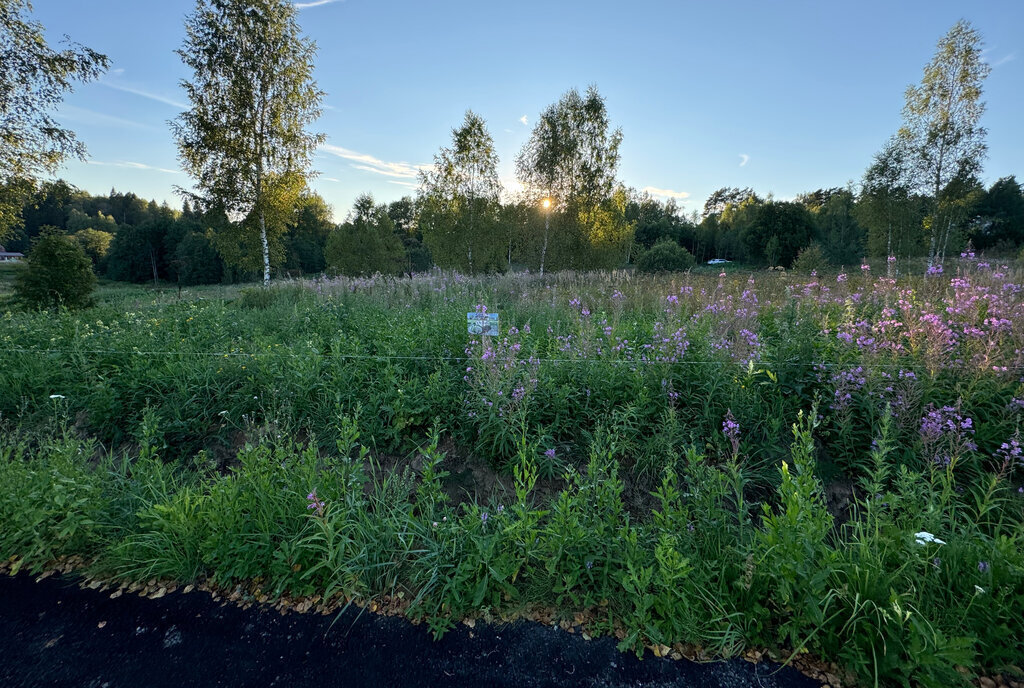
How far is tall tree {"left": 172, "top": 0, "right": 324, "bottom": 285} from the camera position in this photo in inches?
605

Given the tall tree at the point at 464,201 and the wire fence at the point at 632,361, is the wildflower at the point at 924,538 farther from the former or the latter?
the tall tree at the point at 464,201

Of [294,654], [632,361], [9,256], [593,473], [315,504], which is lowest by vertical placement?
[294,654]

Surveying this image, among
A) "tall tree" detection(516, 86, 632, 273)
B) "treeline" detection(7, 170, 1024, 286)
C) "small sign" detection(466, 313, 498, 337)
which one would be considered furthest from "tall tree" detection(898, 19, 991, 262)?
"small sign" detection(466, 313, 498, 337)

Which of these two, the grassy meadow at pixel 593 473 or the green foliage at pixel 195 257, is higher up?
the green foliage at pixel 195 257

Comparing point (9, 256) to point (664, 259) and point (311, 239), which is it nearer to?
point (664, 259)

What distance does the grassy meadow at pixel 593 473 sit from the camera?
198 centimetres

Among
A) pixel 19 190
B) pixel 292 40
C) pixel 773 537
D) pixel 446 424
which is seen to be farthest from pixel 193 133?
pixel 773 537

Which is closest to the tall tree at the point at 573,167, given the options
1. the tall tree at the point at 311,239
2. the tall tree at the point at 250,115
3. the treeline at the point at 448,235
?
the treeline at the point at 448,235

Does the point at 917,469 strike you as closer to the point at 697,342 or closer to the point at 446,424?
the point at 697,342

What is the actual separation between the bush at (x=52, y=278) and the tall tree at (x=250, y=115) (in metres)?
5.83

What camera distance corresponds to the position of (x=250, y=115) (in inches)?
627

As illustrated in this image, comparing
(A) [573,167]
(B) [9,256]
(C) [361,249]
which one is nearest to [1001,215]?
(A) [573,167]

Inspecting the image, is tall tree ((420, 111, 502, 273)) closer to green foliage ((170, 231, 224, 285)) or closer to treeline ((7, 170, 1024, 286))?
treeline ((7, 170, 1024, 286))

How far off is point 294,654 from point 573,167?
18879mm
